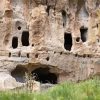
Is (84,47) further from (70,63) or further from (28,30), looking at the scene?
(28,30)

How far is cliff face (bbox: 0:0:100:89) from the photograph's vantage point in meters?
12.2

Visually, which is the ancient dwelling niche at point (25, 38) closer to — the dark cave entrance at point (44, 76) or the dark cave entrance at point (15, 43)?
the dark cave entrance at point (15, 43)

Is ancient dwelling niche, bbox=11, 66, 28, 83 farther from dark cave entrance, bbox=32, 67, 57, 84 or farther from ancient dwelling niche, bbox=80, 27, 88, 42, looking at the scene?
ancient dwelling niche, bbox=80, 27, 88, 42

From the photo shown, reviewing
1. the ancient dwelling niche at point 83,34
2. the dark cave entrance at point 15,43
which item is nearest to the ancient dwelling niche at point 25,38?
the dark cave entrance at point 15,43

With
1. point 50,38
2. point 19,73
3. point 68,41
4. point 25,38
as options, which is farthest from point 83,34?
point 19,73

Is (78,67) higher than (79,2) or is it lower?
lower

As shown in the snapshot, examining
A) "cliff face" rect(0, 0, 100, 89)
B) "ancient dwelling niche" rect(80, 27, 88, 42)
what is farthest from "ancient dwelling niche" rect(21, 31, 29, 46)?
"ancient dwelling niche" rect(80, 27, 88, 42)

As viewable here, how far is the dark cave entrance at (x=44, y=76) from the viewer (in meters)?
13.2

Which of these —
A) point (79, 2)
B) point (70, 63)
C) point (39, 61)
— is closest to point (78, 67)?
point (70, 63)

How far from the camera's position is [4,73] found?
464 inches

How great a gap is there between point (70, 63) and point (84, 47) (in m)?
0.72

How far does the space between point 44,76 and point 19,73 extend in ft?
4.08

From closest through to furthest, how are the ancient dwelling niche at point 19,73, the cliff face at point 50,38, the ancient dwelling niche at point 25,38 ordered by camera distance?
the cliff face at point 50,38, the ancient dwelling niche at point 19,73, the ancient dwelling niche at point 25,38

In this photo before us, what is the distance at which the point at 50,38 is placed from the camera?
12.5m
